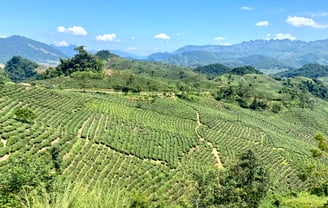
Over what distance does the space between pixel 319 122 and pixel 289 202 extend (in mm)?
100980

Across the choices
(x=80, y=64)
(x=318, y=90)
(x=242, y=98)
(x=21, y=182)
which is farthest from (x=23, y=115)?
(x=318, y=90)

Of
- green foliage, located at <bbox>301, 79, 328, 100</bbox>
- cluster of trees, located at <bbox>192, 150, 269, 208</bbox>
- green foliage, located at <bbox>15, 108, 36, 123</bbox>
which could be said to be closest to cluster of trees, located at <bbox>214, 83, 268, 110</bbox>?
green foliage, located at <bbox>301, 79, 328, 100</bbox>

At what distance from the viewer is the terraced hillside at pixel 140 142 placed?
39.4 metres

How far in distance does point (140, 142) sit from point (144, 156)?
477cm

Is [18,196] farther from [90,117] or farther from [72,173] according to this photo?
[90,117]

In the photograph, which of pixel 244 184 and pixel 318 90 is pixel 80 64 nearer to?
pixel 244 184

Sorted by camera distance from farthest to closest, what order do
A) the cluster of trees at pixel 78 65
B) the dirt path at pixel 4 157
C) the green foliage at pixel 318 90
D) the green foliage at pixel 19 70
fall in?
the green foliage at pixel 318 90
the green foliage at pixel 19 70
the cluster of trees at pixel 78 65
the dirt path at pixel 4 157

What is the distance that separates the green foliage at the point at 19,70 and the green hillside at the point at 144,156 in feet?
382

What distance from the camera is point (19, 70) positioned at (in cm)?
19088

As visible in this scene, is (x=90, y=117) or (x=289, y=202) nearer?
(x=289, y=202)

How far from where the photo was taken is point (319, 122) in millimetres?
125812

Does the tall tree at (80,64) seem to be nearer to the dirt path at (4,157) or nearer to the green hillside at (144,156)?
the green hillside at (144,156)

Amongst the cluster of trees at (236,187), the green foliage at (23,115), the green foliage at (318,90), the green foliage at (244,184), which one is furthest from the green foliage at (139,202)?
the green foliage at (318,90)

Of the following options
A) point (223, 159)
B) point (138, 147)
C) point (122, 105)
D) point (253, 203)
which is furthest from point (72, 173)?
point (122, 105)
